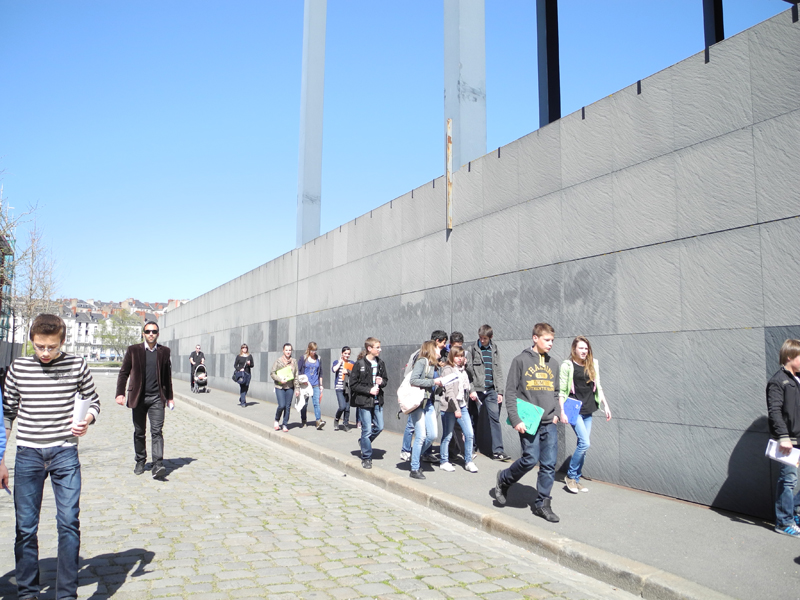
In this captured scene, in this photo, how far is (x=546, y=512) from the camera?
5895 millimetres

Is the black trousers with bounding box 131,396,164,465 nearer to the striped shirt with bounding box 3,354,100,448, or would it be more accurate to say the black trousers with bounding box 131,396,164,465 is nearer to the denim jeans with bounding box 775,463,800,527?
the striped shirt with bounding box 3,354,100,448

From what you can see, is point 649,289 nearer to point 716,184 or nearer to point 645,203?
point 645,203

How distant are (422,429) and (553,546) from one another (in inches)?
117

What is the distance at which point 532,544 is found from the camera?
17.7ft

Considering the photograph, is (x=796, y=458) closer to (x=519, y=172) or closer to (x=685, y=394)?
(x=685, y=394)

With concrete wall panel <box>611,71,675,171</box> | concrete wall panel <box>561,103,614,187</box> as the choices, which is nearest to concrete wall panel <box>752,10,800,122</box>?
concrete wall panel <box>611,71,675,171</box>

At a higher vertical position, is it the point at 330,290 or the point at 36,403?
the point at 330,290

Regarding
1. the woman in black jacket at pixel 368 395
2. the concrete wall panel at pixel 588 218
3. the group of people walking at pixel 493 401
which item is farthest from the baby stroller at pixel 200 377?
the concrete wall panel at pixel 588 218

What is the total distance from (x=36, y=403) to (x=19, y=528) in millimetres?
721

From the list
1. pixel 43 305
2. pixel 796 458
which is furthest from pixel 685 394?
pixel 43 305

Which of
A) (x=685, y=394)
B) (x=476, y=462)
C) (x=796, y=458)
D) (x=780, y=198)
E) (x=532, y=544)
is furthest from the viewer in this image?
(x=476, y=462)

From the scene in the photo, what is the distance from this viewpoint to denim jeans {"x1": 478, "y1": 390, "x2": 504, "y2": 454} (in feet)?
30.2

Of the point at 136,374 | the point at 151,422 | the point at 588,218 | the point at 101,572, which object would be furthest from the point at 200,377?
the point at 101,572

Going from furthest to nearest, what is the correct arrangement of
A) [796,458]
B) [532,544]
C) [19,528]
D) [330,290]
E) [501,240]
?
1. [330,290]
2. [501,240]
3. [532,544]
4. [796,458]
5. [19,528]
